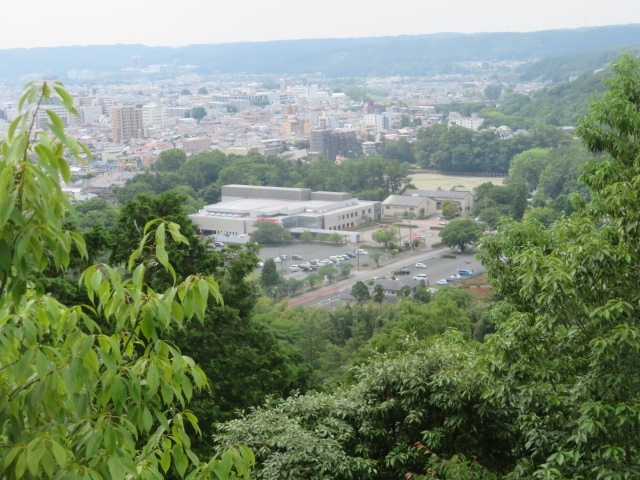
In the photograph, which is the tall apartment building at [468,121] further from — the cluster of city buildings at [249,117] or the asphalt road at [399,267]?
the asphalt road at [399,267]

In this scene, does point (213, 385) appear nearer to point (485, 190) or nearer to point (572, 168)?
point (485, 190)

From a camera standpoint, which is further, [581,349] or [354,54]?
[354,54]

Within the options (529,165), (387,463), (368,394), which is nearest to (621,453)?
(387,463)

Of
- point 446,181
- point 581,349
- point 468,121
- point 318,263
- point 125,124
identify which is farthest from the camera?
point 125,124

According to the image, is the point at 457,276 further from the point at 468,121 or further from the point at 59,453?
the point at 468,121

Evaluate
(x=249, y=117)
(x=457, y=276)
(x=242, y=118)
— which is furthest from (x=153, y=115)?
(x=457, y=276)
